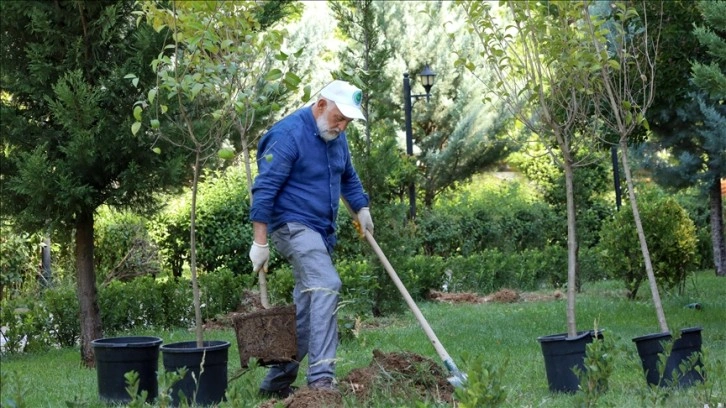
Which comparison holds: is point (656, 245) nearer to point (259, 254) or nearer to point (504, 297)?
point (504, 297)

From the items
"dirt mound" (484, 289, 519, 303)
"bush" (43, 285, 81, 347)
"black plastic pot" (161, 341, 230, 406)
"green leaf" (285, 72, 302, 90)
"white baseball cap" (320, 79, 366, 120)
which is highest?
"green leaf" (285, 72, 302, 90)

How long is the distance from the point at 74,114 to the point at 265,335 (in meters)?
2.49

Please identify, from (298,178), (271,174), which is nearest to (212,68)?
(271,174)

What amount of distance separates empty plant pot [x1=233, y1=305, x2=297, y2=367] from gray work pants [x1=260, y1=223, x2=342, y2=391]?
15cm

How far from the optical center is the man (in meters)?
5.29

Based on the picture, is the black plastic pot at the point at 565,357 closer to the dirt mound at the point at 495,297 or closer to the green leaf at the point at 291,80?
the green leaf at the point at 291,80

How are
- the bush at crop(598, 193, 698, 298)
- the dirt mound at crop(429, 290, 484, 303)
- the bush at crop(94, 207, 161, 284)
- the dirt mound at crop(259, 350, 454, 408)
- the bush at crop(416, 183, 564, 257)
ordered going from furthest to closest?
the bush at crop(416, 183, 564, 257)
the bush at crop(94, 207, 161, 284)
the dirt mound at crop(429, 290, 484, 303)
the bush at crop(598, 193, 698, 298)
the dirt mound at crop(259, 350, 454, 408)

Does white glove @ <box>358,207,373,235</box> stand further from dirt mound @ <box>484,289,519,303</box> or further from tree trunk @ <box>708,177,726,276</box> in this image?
tree trunk @ <box>708,177,726,276</box>

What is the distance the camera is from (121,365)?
530 centimetres

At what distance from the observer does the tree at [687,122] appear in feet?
28.9

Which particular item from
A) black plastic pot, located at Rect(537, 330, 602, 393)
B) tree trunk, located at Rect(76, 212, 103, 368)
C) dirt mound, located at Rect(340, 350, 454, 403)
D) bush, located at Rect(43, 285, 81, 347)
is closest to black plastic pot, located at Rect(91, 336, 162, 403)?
dirt mound, located at Rect(340, 350, 454, 403)

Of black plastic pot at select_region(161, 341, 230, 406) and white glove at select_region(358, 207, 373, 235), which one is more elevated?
white glove at select_region(358, 207, 373, 235)

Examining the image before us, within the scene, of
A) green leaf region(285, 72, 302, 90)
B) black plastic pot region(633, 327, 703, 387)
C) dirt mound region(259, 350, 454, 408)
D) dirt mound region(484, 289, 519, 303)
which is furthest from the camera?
dirt mound region(484, 289, 519, 303)

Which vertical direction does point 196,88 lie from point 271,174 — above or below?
above
